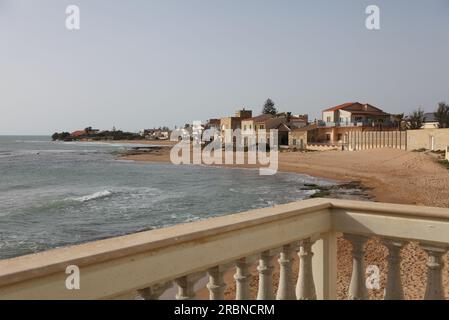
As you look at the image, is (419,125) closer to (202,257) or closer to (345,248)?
(345,248)

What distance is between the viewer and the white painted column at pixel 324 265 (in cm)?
295

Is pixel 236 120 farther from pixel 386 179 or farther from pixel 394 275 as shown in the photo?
pixel 394 275

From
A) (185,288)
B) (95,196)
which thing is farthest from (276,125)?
(185,288)

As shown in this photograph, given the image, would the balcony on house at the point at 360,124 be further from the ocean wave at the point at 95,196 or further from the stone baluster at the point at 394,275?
the stone baluster at the point at 394,275

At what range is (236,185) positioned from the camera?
3606 cm

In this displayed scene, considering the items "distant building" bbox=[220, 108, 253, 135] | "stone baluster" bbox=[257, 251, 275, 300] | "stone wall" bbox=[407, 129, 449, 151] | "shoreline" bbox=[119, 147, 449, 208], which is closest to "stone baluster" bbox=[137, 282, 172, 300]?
"stone baluster" bbox=[257, 251, 275, 300]

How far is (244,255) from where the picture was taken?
2.33 m

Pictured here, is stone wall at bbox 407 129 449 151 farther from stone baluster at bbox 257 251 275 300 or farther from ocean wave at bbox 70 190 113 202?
stone baluster at bbox 257 251 275 300

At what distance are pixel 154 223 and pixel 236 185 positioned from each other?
53.8 ft

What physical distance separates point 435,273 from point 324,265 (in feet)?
2.26

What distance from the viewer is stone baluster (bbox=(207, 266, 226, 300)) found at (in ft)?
7.27

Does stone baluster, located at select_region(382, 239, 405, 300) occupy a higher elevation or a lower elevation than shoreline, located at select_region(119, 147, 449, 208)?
higher

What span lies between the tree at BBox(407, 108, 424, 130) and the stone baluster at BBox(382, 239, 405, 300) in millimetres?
66321
